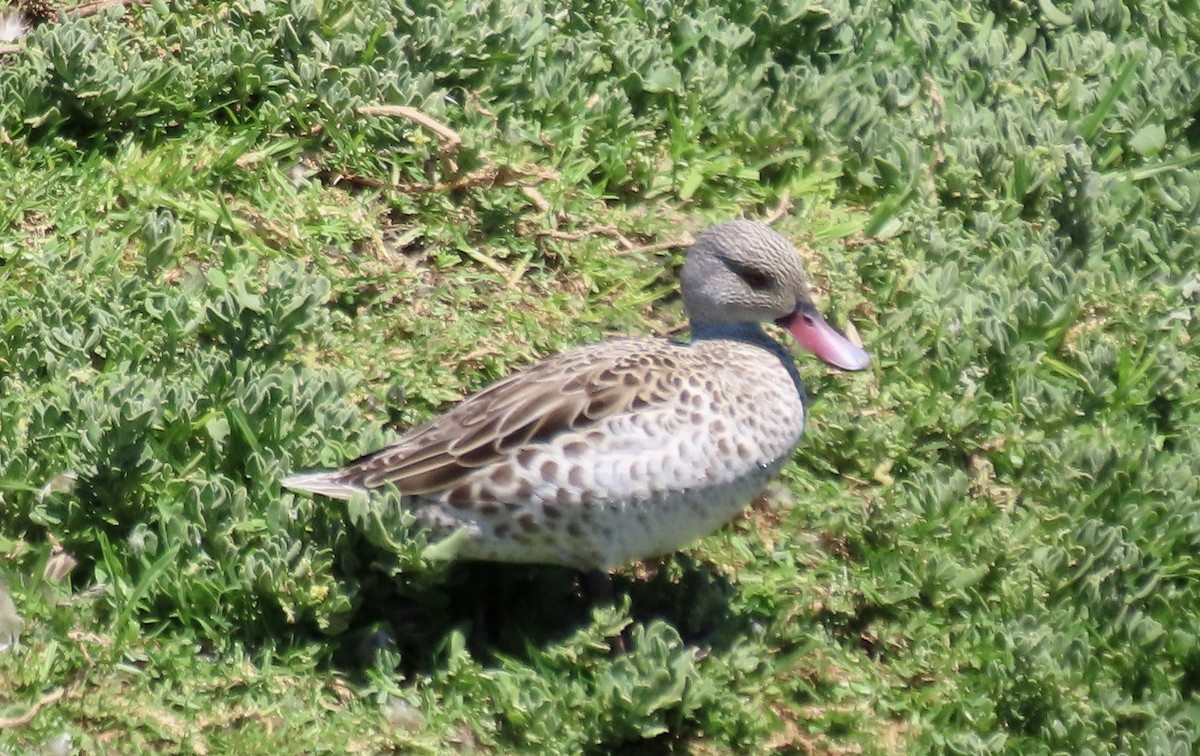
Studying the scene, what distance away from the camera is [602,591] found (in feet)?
16.8

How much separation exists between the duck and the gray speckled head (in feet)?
1.13

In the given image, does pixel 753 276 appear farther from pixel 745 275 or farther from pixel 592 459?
pixel 592 459

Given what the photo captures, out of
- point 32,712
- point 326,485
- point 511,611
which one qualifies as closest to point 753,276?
point 511,611

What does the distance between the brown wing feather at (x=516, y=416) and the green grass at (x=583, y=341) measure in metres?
0.18

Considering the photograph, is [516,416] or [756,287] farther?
[756,287]

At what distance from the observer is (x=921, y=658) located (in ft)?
17.5

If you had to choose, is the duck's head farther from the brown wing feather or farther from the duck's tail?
the duck's tail

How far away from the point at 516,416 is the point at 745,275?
100cm

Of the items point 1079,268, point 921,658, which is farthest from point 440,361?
point 1079,268

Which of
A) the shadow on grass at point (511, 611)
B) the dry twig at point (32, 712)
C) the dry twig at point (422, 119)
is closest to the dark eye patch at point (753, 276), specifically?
the shadow on grass at point (511, 611)

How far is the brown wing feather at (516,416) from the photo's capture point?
16.2 ft

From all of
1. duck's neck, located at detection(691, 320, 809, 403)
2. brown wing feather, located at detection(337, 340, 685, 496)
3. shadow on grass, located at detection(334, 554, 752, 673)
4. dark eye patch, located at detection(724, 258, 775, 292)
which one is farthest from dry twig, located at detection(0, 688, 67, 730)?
dark eye patch, located at detection(724, 258, 775, 292)

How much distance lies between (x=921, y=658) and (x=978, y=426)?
1.04 m

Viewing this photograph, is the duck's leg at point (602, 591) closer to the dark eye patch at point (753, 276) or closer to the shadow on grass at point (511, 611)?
the shadow on grass at point (511, 611)
